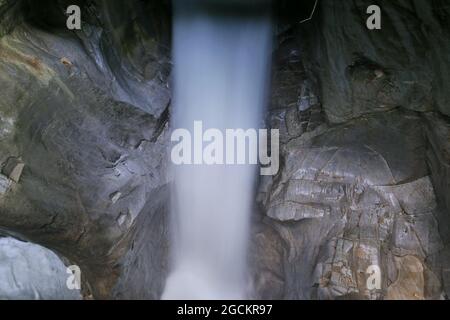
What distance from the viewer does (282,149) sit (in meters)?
7.22

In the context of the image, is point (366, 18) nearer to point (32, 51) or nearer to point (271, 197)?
point (271, 197)

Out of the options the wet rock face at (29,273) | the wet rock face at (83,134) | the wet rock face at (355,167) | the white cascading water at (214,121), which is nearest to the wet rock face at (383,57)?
the wet rock face at (355,167)

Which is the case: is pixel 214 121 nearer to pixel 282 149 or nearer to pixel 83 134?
pixel 282 149

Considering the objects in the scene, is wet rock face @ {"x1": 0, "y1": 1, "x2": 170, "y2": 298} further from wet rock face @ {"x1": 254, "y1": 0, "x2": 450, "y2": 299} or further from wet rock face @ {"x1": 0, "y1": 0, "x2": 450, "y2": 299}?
wet rock face @ {"x1": 254, "y1": 0, "x2": 450, "y2": 299}

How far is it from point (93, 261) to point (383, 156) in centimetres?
394

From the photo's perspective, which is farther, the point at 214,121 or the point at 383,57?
the point at 214,121

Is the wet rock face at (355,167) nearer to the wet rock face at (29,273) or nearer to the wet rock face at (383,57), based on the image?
the wet rock face at (383,57)

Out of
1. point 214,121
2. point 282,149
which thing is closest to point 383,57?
point 282,149

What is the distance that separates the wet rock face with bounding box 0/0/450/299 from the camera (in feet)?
17.5

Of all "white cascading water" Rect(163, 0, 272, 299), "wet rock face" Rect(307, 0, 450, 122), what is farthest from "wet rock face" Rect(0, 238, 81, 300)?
"wet rock face" Rect(307, 0, 450, 122)

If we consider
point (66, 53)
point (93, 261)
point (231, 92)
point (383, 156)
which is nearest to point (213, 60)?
point (231, 92)

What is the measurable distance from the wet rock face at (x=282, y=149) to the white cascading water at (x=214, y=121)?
201 mm

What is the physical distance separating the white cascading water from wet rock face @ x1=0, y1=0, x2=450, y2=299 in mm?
201

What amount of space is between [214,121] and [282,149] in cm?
105
